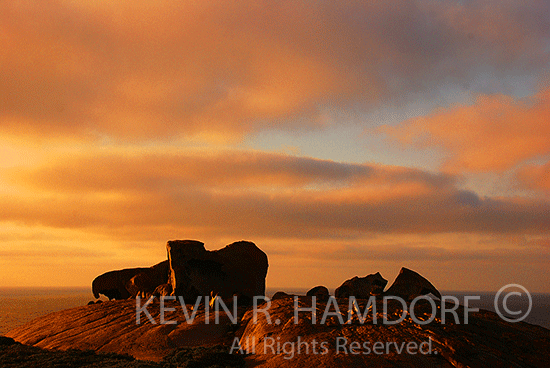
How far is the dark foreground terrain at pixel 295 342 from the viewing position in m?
23.7

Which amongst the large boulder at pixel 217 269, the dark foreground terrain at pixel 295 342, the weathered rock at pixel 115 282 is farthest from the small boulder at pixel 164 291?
the weathered rock at pixel 115 282

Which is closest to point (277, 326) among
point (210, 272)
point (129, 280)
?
point (210, 272)

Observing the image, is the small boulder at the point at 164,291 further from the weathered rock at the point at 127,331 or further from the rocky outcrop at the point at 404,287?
the rocky outcrop at the point at 404,287

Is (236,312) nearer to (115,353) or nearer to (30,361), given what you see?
(115,353)

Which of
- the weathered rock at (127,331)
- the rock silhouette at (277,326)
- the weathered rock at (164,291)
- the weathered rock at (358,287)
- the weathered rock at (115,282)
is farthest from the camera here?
the weathered rock at (115,282)

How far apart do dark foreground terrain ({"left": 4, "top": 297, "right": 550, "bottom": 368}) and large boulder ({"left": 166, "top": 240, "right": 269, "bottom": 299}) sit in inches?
184

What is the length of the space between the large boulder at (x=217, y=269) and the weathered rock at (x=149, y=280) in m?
6.27

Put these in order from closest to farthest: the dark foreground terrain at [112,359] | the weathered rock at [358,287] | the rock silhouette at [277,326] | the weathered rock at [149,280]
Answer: the rock silhouette at [277,326], the dark foreground terrain at [112,359], the weathered rock at [358,287], the weathered rock at [149,280]

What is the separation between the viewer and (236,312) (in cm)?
3431

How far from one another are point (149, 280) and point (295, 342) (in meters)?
24.0

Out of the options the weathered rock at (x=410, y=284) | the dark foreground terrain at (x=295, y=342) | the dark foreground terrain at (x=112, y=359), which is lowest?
the dark foreground terrain at (x=112, y=359)

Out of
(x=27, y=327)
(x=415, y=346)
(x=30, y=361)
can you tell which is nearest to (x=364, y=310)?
(x=415, y=346)

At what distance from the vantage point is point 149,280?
1813 inches

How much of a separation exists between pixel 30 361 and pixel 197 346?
872 cm
